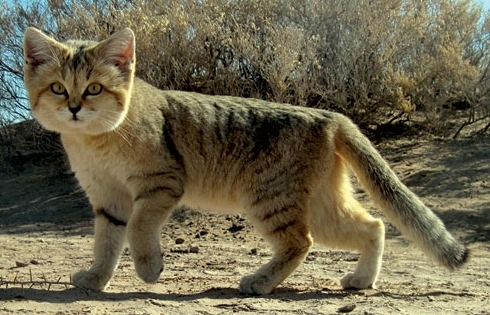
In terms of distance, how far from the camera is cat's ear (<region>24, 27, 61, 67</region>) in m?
4.59

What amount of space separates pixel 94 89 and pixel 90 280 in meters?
1.31

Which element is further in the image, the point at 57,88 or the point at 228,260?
the point at 228,260

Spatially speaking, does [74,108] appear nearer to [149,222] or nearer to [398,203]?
[149,222]

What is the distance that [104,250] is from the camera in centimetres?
486

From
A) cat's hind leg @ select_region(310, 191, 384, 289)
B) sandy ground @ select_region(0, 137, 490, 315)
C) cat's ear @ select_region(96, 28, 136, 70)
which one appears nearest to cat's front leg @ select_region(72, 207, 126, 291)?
sandy ground @ select_region(0, 137, 490, 315)

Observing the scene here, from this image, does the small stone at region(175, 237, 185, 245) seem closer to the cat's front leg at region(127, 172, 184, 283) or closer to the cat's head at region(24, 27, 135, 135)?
the cat's front leg at region(127, 172, 184, 283)

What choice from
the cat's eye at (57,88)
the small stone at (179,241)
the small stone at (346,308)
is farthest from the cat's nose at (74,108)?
the small stone at (179,241)

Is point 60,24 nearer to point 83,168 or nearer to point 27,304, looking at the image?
point 83,168

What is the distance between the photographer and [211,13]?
38.6 feet

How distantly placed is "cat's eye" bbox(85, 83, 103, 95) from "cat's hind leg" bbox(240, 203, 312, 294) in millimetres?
1417

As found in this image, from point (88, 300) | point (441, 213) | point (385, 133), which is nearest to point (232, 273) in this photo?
point (88, 300)

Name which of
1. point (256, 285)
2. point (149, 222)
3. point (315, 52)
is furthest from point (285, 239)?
point (315, 52)

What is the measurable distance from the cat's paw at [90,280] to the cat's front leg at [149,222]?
312mm

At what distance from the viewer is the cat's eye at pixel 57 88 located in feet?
14.6
